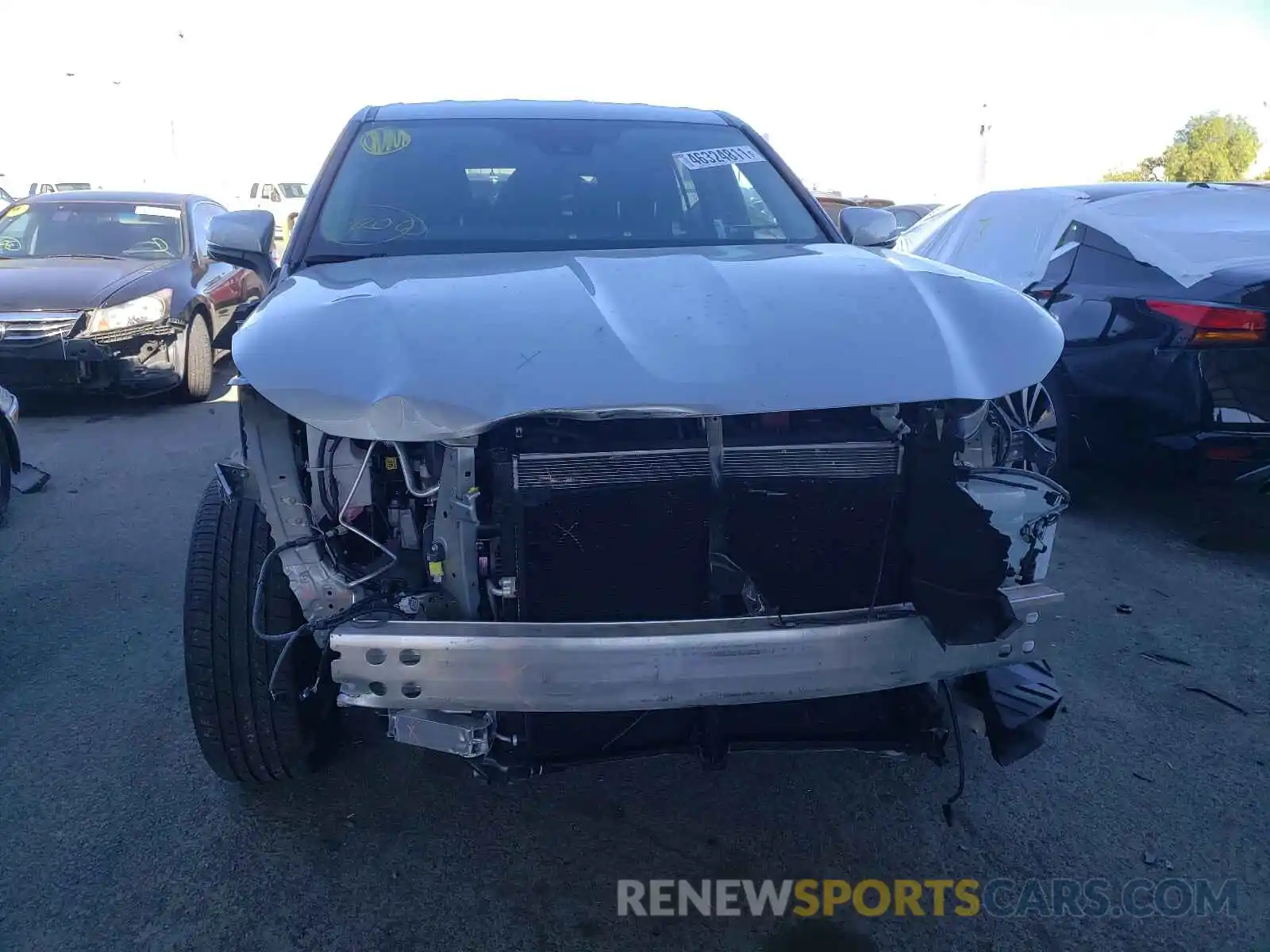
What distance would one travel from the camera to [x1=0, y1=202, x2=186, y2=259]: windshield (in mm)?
7801

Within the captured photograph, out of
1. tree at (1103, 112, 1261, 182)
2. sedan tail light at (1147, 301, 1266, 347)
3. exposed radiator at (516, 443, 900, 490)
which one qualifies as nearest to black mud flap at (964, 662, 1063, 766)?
exposed radiator at (516, 443, 900, 490)

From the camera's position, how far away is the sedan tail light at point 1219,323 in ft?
13.3

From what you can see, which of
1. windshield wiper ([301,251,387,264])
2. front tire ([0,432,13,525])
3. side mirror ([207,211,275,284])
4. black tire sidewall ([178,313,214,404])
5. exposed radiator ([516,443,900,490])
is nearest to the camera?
exposed radiator ([516,443,900,490])

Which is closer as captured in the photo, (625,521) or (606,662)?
(606,662)

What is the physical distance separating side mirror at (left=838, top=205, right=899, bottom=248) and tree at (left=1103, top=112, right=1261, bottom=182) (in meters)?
31.6

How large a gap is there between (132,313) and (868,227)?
561cm

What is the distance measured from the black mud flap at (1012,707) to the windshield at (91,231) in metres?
7.48

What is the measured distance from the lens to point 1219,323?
13.6 ft

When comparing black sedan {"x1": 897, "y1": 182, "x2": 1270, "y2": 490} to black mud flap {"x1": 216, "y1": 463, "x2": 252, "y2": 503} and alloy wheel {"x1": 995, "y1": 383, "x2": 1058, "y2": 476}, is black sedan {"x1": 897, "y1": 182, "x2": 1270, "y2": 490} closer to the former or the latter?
alloy wheel {"x1": 995, "y1": 383, "x2": 1058, "y2": 476}

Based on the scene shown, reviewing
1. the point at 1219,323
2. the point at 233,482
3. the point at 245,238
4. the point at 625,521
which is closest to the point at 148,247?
the point at 245,238

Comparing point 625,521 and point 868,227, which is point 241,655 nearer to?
point 625,521

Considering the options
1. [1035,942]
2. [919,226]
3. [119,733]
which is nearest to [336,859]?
[119,733]

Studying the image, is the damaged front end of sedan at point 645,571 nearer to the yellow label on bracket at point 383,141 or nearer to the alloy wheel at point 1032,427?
the alloy wheel at point 1032,427

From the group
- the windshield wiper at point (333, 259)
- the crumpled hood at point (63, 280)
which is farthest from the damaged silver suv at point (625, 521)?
the crumpled hood at point (63, 280)
